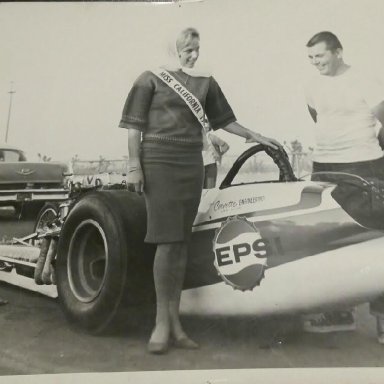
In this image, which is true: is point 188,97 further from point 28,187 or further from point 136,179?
point 28,187

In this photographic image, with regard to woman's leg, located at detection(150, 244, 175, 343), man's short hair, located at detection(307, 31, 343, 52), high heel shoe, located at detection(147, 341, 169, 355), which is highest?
man's short hair, located at detection(307, 31, 343, 52)

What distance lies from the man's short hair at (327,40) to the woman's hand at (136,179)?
0.84 meters

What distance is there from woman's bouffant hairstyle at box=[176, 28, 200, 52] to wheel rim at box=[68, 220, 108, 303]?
0.77m

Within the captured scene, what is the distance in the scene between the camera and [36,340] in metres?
1.81

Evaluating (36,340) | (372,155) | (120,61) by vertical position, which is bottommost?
(36,340)

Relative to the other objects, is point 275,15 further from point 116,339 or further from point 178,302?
point 116,339

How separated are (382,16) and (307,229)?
0.93 metres

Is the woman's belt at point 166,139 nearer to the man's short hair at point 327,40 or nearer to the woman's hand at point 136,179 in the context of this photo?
the woman's hand at point 136,179

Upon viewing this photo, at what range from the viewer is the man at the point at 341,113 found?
186 centimetres

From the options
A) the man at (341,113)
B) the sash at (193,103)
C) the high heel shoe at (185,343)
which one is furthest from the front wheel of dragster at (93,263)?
the man at (341,113)

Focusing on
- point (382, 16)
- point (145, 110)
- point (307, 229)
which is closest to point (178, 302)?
point (307, 229)

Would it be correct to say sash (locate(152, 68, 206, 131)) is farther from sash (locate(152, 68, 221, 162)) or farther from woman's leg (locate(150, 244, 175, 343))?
woman's leg (locate(150, 244, 175, 343))

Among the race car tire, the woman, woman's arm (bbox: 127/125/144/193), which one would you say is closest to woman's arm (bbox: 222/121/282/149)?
the woman

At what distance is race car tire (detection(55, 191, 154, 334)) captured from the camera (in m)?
1.78
